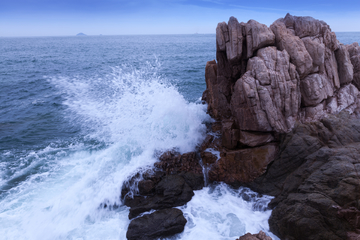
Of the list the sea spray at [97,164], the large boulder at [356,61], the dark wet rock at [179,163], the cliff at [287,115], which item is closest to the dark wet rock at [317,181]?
the cliff at [287,115]

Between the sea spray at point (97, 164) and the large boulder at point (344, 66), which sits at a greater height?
the large boulder at point (344, 66)

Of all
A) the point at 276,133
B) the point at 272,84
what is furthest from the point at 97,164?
the point at 272,84

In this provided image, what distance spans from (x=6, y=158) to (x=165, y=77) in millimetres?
19513

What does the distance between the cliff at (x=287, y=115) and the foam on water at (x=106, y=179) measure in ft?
4.65

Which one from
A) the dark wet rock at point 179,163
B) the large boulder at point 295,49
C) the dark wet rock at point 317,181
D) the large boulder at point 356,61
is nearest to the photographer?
the dark wet rock at point 317,181

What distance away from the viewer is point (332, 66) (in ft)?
39.2

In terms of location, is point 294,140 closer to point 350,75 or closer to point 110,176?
point 350,75

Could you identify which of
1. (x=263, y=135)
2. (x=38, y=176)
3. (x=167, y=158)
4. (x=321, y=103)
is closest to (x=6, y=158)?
(x=38, y=176)

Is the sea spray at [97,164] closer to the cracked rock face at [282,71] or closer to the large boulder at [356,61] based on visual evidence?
the cracked rock face at [282,71]

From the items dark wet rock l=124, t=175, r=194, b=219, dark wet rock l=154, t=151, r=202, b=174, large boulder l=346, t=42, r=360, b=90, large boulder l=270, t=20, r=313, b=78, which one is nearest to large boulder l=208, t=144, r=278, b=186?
dark wet rock l=154, t=151, r=202, b=174

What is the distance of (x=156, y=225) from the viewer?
29.7ft

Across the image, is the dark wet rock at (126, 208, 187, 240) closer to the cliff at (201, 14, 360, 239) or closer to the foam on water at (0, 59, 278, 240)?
the foam on water at (0, 59, 278, 240)

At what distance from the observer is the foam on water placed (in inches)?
367

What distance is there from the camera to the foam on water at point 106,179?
9328 mm
